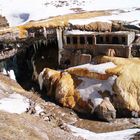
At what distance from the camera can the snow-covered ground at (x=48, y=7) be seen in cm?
8978

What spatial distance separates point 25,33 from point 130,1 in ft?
116

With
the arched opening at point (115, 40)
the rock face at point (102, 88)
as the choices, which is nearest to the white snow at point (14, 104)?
the rock face at point (102, 88)

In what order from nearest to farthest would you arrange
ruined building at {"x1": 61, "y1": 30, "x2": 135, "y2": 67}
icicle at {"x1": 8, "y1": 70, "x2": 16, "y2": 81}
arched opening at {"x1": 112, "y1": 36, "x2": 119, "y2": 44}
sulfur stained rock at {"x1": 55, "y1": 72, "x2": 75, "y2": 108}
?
1. sulfur stained rock at {"x1": 55, "y1": 72, "x2": 75, "y2": 108}
2. ruined building at {"x1": 61, "y1": 30, "x2": 135, "y2": 67}
3. icicle at {"x1": 8, "y1": 70, "x2": 16, "y2": 81}
4. arched opening at {"x1": 112, "y1": 36, "x2": 119, "y2": 44}

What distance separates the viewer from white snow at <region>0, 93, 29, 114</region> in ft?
153

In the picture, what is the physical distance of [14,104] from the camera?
48.6 meters

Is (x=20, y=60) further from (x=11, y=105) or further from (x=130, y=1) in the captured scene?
(x=130, y=1)

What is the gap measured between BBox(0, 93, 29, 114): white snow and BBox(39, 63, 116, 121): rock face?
824 centimetres

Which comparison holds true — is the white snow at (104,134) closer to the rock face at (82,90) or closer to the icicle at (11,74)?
the rock face at (82,90)

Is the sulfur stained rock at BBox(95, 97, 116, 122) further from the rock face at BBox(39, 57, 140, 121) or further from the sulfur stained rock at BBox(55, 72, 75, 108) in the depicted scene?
the sulfur stained rock at BBox(55, 72, 75, 108)

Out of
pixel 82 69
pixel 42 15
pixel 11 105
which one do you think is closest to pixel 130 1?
pixel 42 15

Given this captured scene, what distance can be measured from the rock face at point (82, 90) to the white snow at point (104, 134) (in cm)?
671

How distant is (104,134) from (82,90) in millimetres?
12453

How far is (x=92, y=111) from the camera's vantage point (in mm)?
57500

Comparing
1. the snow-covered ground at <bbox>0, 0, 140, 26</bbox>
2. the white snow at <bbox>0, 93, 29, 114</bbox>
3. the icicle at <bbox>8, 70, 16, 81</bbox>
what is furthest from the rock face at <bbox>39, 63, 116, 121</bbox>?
the snow-covered ground at <bbox>0, 0, 140, 26</bbox>
